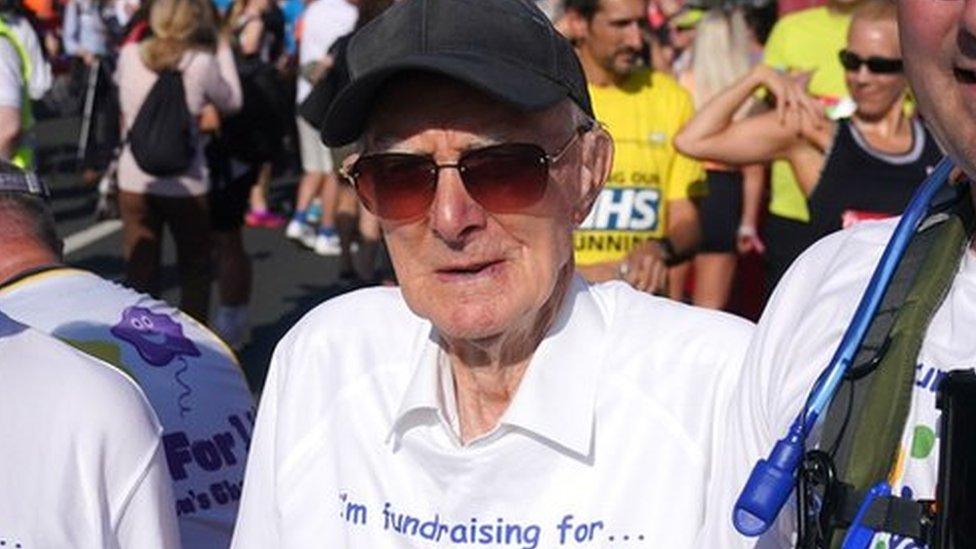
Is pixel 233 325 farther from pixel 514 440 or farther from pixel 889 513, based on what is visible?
pixel 889 513

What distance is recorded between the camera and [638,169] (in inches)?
228

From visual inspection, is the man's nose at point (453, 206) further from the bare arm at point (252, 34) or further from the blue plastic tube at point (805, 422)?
the bare arm at point (252, 34)

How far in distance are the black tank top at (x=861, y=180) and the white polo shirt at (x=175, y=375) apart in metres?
2.57

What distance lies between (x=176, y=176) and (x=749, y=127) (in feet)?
10.8

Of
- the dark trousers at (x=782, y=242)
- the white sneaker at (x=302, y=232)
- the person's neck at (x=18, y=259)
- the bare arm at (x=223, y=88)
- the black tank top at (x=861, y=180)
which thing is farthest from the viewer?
the white sneaker at (x=302, y=232)

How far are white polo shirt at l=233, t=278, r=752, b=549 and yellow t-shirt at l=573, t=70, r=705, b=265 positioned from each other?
10.6 feet

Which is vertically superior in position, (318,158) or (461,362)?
(461,362)

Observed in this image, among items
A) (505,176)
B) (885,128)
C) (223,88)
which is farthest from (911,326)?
(223,88)

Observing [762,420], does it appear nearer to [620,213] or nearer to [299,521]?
[299,521]

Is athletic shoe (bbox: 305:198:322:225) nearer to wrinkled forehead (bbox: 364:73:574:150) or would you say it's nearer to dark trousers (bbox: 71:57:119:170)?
dark trousers (bbox: 71:57:119:170)

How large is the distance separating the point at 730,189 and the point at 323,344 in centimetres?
604

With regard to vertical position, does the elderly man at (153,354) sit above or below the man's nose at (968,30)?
below

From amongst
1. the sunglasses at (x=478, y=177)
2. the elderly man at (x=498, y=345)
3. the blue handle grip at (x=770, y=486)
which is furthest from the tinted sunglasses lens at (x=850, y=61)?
the blue handle grip at (x=770, y=486)

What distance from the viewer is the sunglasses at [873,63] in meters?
5.68
